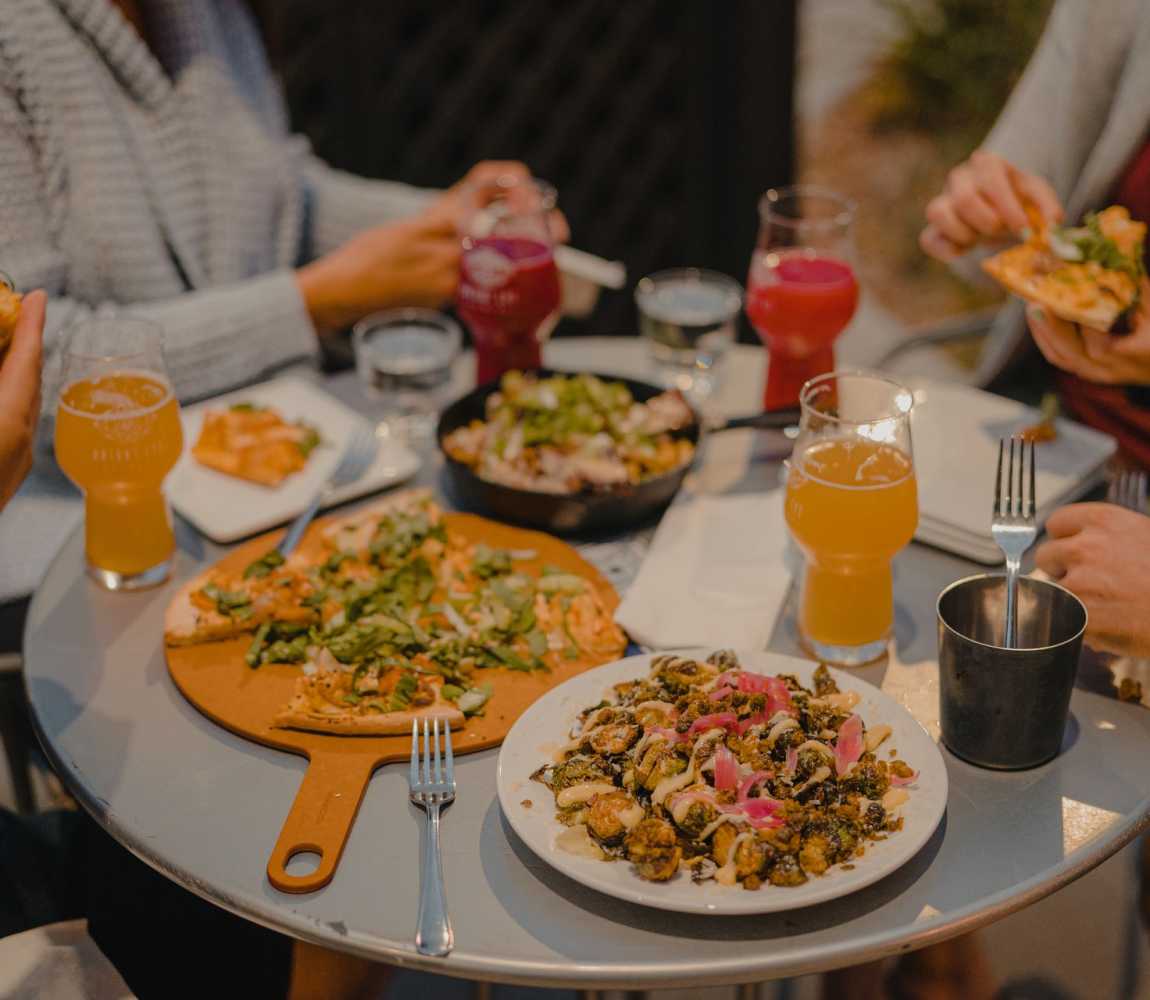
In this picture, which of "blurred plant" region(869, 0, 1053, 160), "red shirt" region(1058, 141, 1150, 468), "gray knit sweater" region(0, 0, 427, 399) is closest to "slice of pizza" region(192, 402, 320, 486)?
"gray knit sweater" region(0, 0, 427, 399)

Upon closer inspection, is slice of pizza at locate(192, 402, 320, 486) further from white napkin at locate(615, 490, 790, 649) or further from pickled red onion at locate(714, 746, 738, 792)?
pickled red onion at locate(714, 746, 738, 792)

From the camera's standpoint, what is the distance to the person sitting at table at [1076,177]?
71.8 inches

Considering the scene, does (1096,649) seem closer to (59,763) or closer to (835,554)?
(835,554)

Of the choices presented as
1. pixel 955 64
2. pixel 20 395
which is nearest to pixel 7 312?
pixel 20 395

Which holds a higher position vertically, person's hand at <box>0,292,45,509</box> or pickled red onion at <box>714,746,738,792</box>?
person's hand at <box>0,292,45,509</box>

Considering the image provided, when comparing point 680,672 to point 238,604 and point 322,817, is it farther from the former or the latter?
point 238,604

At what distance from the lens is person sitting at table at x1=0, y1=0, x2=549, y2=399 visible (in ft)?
6.93

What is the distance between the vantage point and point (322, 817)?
1.22 meters

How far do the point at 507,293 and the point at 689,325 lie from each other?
0.31m

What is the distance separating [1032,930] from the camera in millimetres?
2248

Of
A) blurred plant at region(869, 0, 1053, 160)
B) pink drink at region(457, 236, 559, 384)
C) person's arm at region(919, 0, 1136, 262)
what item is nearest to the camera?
pink drink at region(457, 236, 559, 384)

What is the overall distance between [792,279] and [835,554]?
646 millimetres

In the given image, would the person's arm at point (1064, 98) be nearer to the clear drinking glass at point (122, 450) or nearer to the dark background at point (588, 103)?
the clear drinking glass at point (122, 450)

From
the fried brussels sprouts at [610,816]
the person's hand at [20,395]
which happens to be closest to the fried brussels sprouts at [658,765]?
the fried brussels sprouts at [610,816]
